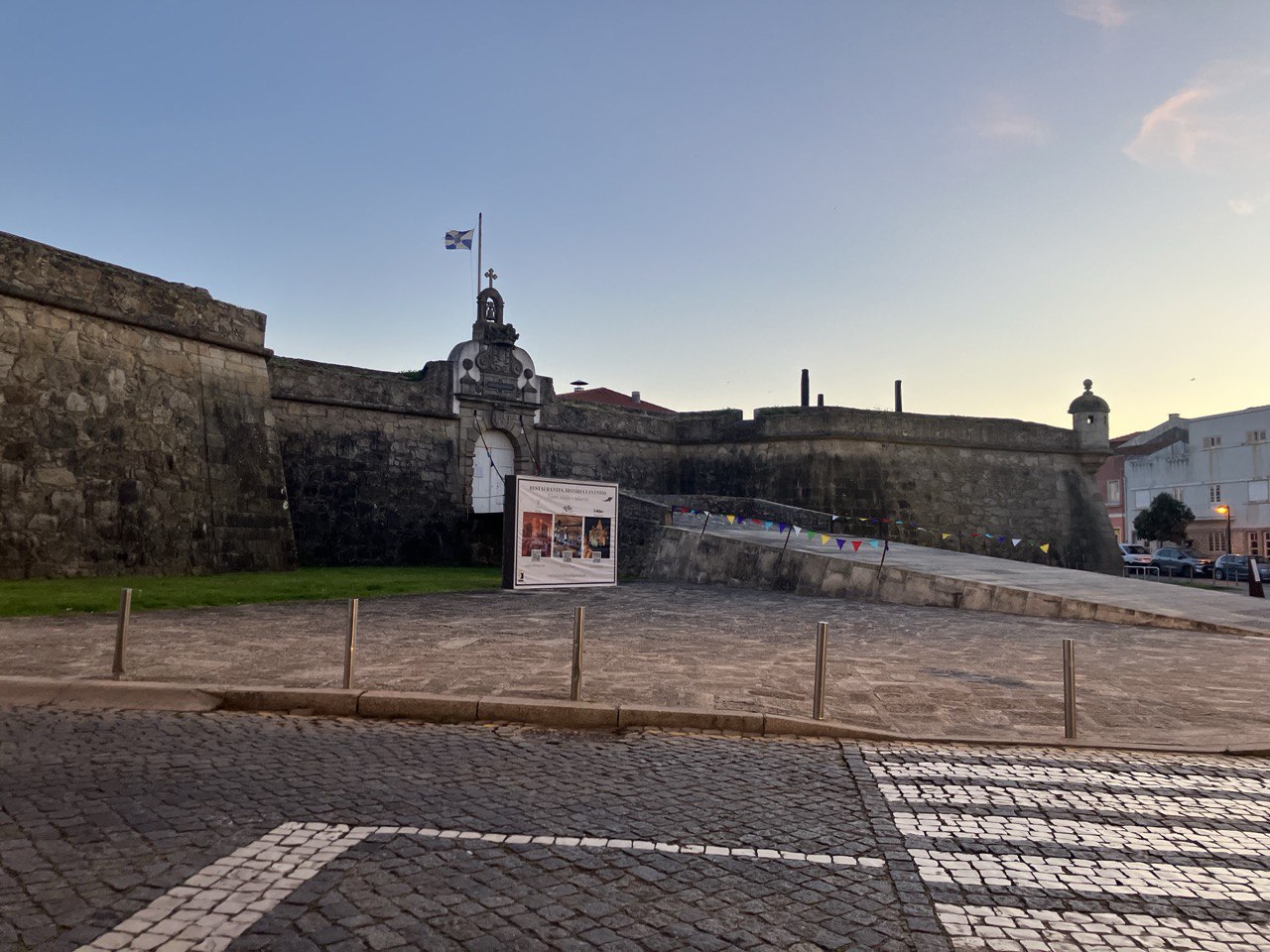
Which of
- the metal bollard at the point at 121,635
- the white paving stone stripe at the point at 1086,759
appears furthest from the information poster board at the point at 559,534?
the white paving stone stripe at the point at 1086,759

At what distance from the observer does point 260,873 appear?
10.3 feet

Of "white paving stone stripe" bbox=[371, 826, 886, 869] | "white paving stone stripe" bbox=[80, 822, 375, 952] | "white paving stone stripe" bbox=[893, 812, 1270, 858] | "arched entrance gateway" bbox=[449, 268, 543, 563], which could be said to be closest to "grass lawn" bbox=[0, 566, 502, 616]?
"arched entrance gateway" bbox=[449, 268, 543, 563]

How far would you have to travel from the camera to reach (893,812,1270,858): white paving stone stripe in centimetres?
372

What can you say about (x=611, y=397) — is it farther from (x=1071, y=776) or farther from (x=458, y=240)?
(x=1071, y=776)

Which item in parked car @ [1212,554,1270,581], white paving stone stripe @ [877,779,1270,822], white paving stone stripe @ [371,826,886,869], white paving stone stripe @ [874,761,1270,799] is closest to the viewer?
white paving stone stripe @ [371,826,886,869]

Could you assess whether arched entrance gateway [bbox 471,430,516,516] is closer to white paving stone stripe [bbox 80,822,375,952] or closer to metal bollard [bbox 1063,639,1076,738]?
metal bollard [bbox 1063,639,1076,738]

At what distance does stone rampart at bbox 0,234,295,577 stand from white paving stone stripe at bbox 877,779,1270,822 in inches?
562

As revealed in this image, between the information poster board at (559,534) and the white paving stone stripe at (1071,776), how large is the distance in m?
10.5

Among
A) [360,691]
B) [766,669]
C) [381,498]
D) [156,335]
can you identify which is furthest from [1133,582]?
[156,335]

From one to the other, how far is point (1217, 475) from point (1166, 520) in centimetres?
854

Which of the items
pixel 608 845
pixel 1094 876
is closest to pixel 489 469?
pixel 608 845

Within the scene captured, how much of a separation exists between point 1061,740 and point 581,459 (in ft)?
69.2

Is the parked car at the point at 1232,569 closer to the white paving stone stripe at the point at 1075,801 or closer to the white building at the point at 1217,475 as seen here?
the white building at the point at 1217,475

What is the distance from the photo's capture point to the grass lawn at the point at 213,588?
1083 centimetres
